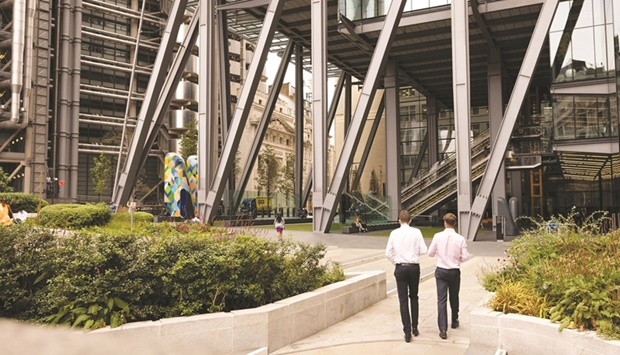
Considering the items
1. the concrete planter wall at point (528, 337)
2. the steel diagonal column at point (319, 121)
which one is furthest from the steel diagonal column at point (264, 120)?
the concrete planter wall at point (528, 337)

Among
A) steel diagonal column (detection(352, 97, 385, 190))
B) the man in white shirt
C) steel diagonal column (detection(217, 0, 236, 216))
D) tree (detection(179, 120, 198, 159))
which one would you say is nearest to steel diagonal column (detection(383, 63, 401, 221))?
steel diagonal column (detection(352, 97, 385, 190))

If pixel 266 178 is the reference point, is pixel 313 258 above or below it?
below

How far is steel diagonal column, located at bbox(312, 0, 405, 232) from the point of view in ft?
86.6

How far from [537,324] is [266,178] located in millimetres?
59976

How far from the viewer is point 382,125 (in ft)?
210

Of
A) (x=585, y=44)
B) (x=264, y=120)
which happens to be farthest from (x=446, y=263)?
(x=264, y=120)

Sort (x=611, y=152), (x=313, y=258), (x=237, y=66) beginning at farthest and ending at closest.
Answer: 1. (x=237, y=66)
2. (x=611, y=152)
3. (x=313, y=258)

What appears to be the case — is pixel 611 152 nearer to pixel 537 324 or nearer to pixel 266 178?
pixel 537 324

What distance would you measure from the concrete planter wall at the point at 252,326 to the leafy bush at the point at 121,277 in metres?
0.29

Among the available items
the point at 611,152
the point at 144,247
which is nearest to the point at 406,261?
the point at 144,247

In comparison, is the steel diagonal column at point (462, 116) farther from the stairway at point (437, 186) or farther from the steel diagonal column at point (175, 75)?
the steel diagonal column at point (175, 75)

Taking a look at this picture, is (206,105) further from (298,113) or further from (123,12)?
(123,12)

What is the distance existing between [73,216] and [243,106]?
12.4 m

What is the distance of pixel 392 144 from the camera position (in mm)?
36688
